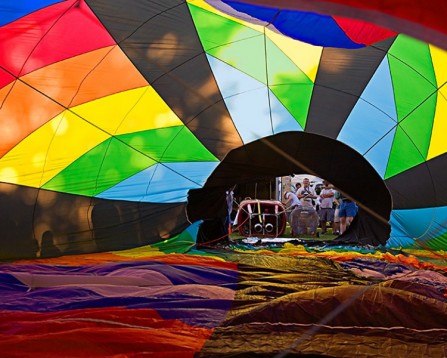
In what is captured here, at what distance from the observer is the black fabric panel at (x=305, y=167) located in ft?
16.2

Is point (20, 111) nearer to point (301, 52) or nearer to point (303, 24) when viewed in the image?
point (303, 24)

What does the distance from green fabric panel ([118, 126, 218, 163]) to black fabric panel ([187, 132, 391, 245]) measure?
38cm

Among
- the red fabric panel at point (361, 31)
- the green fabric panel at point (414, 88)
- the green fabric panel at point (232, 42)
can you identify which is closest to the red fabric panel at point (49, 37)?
the green fabric panel at point (232, 42)

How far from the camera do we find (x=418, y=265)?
3.39 meters

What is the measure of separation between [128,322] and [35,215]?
2409 millimetres

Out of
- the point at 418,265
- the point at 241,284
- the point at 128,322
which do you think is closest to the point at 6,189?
the point at 241,284

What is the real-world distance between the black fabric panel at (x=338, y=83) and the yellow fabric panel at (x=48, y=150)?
1849 millimetres

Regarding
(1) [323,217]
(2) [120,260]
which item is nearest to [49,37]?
(2) [120,260]

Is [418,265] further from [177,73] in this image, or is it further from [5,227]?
[5,227]

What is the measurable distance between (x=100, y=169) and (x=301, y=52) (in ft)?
6.29

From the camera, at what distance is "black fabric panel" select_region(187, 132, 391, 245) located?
494 cm

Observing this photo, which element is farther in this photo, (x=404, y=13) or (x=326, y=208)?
(x=326, y=208)

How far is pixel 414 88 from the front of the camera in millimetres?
4145

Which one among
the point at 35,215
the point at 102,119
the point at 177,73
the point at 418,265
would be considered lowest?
A: the point at 418,265
